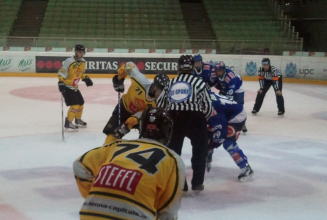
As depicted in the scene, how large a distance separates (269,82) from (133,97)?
611cm

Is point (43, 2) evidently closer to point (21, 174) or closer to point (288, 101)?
point (288, 101)

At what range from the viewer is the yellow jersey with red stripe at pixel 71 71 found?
7300 millimetres

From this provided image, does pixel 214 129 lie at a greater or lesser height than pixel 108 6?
lesser

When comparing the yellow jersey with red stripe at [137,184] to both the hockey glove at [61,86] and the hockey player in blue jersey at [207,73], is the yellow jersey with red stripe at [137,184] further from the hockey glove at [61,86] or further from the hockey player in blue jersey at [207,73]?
the hockey glove at [61,86]

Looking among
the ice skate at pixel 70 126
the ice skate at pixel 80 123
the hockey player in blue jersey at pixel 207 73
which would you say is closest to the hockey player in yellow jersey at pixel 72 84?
the ice skate at pixel 70 126

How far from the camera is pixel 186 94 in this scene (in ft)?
12.9

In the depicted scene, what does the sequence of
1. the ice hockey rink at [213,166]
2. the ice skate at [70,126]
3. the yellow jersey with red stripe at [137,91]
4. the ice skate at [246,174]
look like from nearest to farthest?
the ice hockey rink at [213,166]
the yellow jersey with red stripe at [137,91]
the ice skate at [246,174]
the ice skate at [70,126]

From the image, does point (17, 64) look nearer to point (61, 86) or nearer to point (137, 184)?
point (61, 86)

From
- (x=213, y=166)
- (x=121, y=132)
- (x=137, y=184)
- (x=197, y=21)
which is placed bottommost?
(x=213, y=166)

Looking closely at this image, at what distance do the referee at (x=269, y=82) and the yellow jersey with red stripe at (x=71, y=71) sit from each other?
13.8 ft

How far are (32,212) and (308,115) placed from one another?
299 inches

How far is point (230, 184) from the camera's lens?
4754mm

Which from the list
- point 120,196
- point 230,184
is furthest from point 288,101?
point 120,196

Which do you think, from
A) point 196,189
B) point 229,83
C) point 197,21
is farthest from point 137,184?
point 197,21
